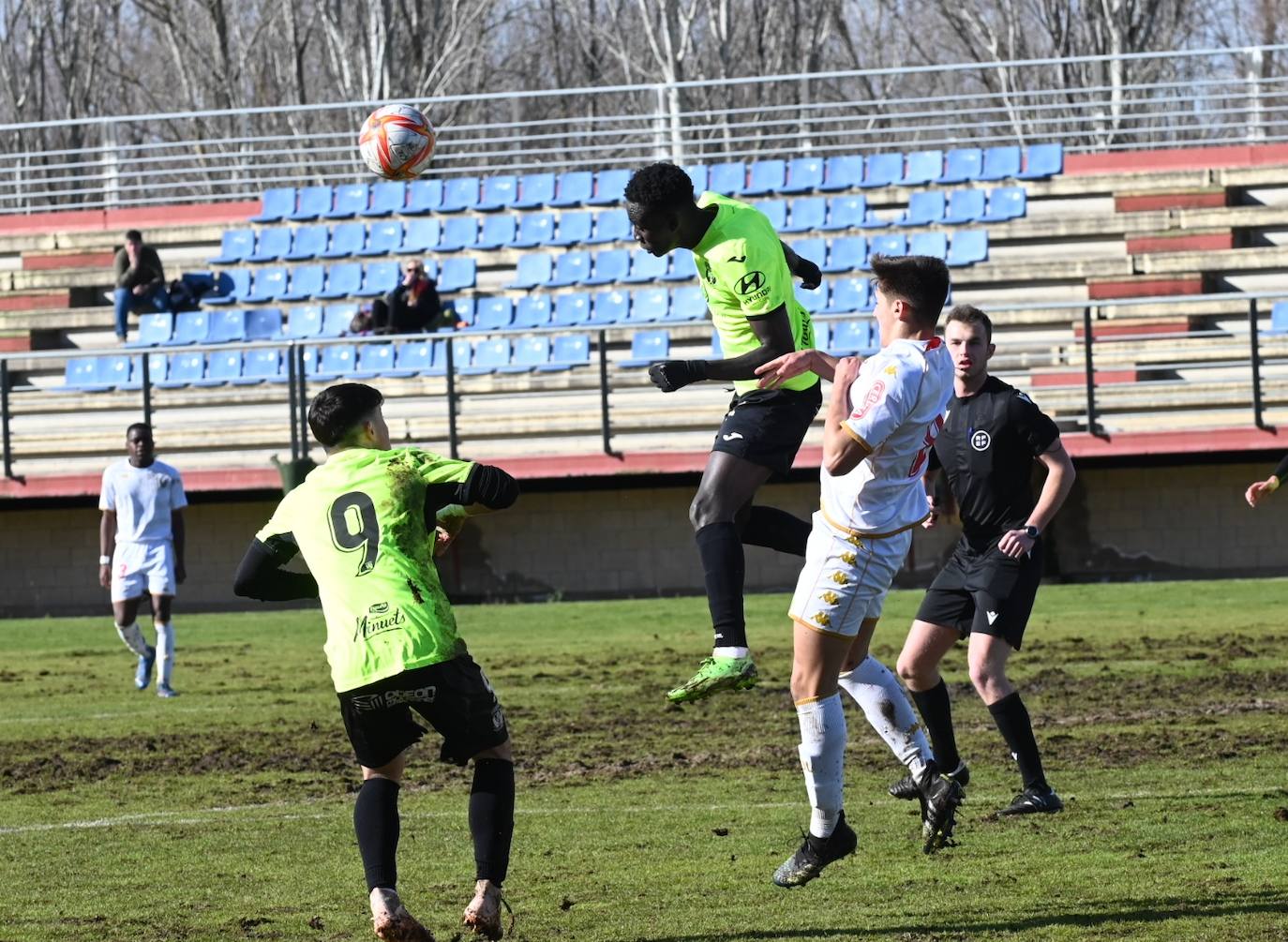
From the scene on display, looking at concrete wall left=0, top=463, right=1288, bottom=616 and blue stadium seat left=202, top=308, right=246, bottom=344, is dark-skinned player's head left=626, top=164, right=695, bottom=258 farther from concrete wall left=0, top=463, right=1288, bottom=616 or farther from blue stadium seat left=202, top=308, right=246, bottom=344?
blue stadium seat left=202, top=308, right=246, bottom=344

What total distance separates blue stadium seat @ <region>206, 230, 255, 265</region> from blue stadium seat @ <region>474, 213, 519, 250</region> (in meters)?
3.58

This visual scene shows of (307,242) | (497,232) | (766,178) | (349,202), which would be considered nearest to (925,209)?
(766,178)

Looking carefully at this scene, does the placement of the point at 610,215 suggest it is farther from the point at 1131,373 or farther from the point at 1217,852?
the point at 1217,852

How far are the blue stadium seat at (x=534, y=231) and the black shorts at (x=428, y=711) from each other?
71.4 feet

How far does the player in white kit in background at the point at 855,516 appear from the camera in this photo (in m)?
6.54

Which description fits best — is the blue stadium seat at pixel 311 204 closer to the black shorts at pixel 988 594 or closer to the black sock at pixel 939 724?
the black shorts at pixel 988 594

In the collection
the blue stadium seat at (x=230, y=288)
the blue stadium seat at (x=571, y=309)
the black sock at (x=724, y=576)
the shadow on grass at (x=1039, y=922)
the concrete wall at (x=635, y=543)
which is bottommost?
the concrete wall at (x=635, y=543)

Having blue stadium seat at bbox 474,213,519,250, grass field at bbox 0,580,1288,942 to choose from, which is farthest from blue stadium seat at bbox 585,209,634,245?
grass field at bbox 0,580,1288,942

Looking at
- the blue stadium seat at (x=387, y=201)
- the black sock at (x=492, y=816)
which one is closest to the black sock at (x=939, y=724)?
the black sock at (x=492, y=816)

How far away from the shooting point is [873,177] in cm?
2753

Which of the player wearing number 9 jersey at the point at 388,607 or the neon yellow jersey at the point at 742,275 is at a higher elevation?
the neon yellow jersey at the point at 742,275

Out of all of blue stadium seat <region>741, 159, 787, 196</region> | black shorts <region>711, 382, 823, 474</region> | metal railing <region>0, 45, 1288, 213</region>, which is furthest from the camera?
metal railing <region>0, 45, 1288, 213</region>

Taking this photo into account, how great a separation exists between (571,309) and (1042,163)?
7.06 metres

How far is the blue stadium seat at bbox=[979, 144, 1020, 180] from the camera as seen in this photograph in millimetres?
27016
